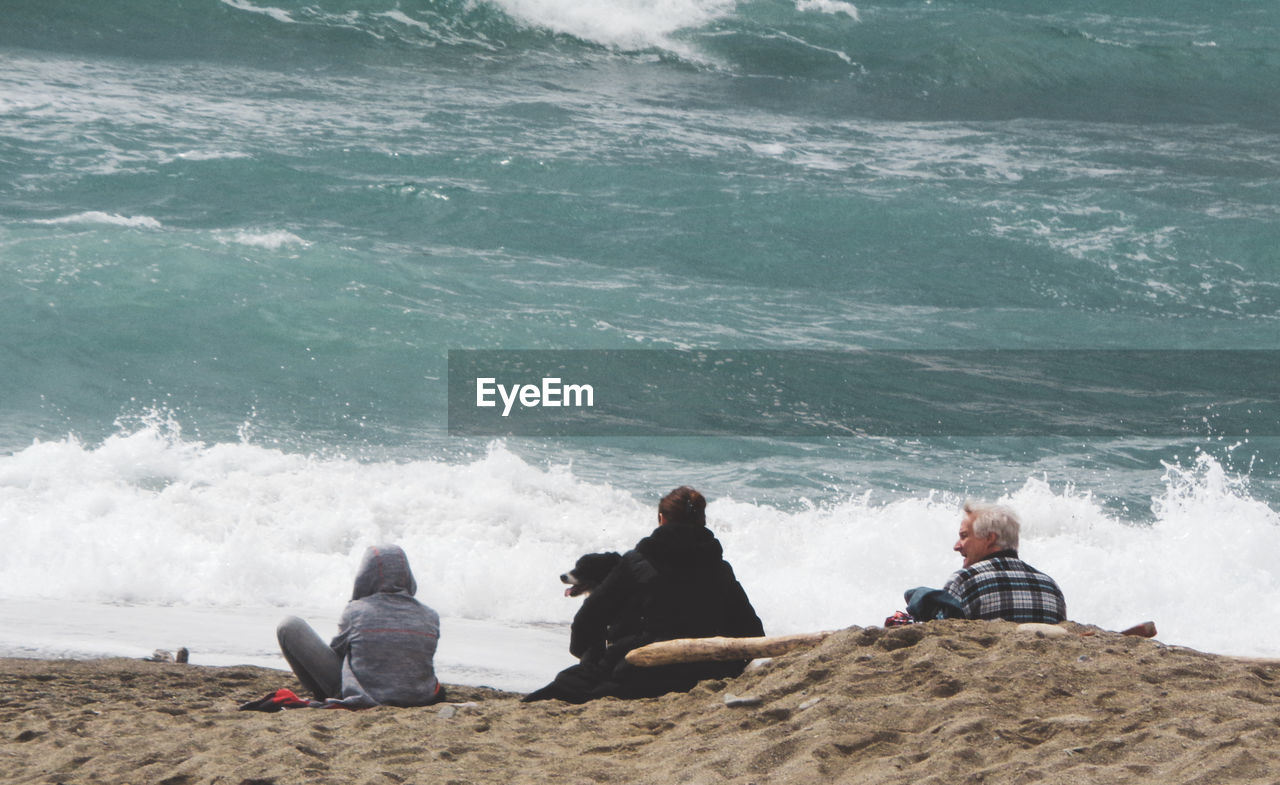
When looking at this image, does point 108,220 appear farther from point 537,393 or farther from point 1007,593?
point 1007,593

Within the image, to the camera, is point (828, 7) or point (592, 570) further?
point (828, 7)

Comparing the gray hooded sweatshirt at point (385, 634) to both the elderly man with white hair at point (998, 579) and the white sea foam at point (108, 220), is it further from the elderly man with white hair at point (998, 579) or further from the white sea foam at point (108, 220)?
the white sea foam at point (108, 220)

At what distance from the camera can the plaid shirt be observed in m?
5.04

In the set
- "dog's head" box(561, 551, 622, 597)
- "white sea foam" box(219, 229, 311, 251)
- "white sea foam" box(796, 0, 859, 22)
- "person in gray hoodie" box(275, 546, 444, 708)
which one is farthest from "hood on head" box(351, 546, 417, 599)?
"white sea foam" box(796, 0, 859, 22)

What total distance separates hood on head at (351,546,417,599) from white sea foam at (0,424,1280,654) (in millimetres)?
3830

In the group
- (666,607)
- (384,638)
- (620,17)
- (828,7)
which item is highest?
(828,7)

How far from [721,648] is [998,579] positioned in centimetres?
108

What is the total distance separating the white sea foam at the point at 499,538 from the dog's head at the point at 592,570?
3727 millimetres

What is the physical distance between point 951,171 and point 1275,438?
8.89m

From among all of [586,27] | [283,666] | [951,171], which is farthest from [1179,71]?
[283,666]

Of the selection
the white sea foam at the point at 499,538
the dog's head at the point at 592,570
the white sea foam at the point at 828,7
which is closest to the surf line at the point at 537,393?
the white sea foam at the point at 499,538

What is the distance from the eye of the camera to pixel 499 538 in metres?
10.5

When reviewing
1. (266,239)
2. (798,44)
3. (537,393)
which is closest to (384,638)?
(537,393)

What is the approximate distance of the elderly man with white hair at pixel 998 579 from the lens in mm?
4992
